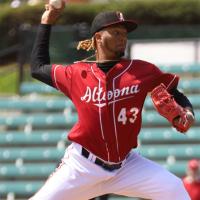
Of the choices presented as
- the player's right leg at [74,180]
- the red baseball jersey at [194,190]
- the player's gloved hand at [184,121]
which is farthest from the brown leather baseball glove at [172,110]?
the red baseball jersey at [194,190]

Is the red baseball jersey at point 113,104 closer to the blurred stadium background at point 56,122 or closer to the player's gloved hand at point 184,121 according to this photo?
the player's gloved hand at point 184,121

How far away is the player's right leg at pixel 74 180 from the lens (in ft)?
16.1

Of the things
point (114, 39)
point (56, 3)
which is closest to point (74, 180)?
point (114, 39)

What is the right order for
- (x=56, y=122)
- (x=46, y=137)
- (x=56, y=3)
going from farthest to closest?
1. (x=56, y=122)
2. (x=46, y=137)
3. (x=56, y=3)

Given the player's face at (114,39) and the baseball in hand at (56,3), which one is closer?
the player's face at (114,39)

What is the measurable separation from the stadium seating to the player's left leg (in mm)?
5596

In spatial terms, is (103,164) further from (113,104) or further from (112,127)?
(113,104)

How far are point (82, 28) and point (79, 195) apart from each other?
8.51 m

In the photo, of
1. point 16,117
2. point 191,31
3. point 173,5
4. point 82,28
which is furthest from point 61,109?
point 173,5

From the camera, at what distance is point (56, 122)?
11984 millimetres

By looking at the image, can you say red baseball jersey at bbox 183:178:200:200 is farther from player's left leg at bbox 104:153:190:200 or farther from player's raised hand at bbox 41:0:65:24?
player's raised hand at bbox 41:0:65:24

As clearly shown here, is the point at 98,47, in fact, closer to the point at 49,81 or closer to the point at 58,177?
the point at 49,81

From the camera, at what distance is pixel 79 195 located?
5.01m

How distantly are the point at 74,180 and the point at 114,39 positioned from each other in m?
0.96
